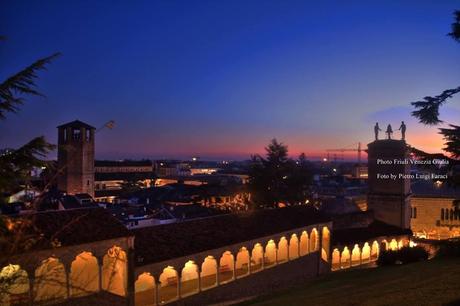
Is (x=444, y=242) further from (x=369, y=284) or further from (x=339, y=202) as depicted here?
(x=339, y=202)

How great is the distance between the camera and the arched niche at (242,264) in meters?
23.0

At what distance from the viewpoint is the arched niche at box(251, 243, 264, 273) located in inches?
937

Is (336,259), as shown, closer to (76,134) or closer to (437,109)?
(437,109)

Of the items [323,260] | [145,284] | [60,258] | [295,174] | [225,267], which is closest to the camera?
[60,258]

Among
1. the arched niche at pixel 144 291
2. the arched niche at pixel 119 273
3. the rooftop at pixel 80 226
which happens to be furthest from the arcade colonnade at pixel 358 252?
the rooftop at pixel 80 226

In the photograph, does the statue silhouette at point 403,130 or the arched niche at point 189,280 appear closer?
the arched niche at point 189,280

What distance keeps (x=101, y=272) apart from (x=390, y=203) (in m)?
27.7

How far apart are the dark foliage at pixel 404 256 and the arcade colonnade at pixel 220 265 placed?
3.92 m

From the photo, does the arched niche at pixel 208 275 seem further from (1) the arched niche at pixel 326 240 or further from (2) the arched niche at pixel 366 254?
(2) the arched niche at pixel 366 254

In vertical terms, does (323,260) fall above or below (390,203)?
below

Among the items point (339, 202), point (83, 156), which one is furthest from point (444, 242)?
point (83, 156)

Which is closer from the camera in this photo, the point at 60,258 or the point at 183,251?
the point at 60,258

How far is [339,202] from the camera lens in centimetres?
3688

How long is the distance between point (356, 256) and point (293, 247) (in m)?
7.32
